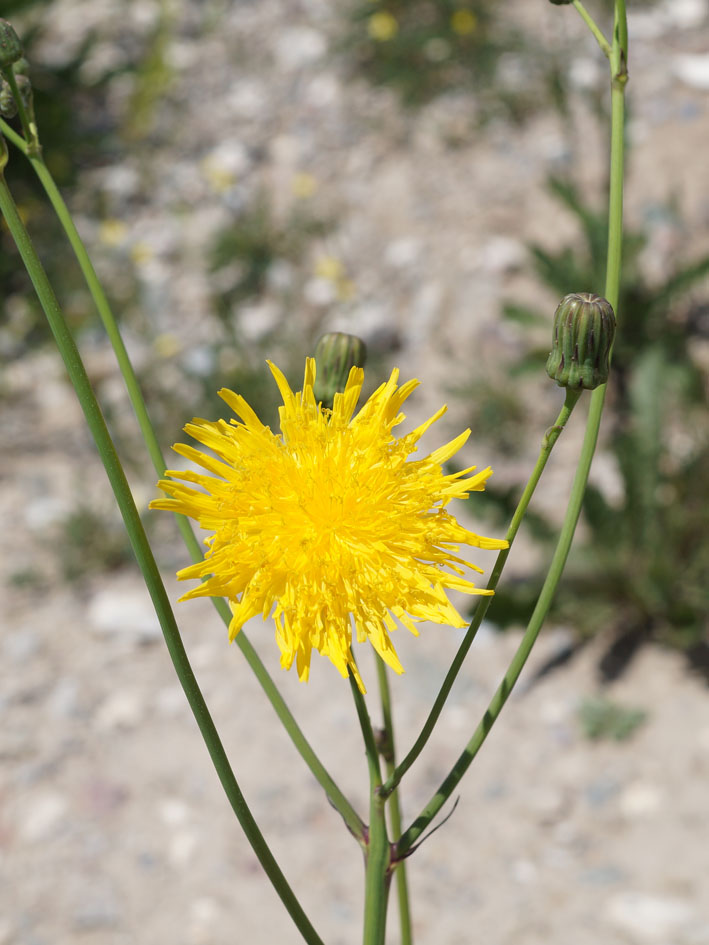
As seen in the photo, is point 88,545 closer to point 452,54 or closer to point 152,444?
point 152,444

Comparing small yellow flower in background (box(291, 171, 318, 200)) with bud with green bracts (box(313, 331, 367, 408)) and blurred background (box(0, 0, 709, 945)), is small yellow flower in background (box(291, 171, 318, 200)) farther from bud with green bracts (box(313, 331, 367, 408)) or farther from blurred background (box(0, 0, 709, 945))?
bud with green bracts (box(313, 331, 367, 408))

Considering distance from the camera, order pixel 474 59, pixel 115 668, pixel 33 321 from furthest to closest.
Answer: pixel 474 59 → pixel 33 321 → pixel 115 668

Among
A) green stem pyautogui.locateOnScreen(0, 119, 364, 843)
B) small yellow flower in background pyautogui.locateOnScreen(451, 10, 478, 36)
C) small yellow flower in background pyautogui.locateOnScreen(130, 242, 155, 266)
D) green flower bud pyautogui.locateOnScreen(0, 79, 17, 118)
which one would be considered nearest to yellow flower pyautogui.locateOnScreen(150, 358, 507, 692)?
green stem pyautogui.locateOnScreen(0, 119, 364, 843)

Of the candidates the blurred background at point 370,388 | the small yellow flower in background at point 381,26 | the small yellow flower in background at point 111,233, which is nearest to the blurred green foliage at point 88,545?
the blurred background at point 370,388

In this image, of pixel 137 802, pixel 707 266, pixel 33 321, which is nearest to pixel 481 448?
pixel 707 266

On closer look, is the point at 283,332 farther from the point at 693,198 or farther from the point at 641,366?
the point at 693,198

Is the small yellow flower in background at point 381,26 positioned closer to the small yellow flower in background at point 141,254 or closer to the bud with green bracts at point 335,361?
the small yellow flower in background at point 141,254

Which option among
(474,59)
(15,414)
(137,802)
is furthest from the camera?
(474,59)

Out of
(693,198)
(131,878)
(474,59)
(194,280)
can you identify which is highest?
(474,59)
